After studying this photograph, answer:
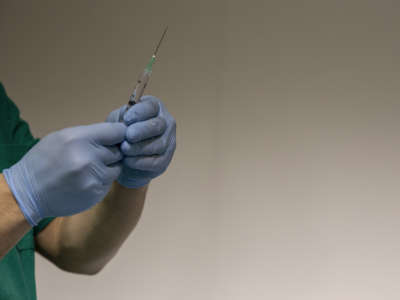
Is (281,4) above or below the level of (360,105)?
above

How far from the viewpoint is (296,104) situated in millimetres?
1579

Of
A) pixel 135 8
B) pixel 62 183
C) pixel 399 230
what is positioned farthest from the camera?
pixel 135 8

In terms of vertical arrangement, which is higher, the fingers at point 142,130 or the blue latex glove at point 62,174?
the fingers at point 142,130

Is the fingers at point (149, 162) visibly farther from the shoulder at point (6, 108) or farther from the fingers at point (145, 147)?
the shoulder at point (6, 108)

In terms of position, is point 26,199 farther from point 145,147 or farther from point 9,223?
point 145,147

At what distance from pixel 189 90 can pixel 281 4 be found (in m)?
0.48

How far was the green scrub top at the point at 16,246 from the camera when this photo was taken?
2.75ft

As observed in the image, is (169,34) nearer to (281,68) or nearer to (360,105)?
(281,68)

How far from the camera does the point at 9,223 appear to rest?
66cm

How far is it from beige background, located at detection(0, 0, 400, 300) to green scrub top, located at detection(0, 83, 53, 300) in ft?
2.00

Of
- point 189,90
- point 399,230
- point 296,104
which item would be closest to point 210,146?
point 189,90

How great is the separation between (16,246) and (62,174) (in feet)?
1.07

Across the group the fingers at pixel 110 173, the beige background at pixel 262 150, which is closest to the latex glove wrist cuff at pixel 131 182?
the fingers at pixel 110 173

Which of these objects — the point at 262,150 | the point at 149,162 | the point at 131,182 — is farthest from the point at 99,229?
the point at 262,150
